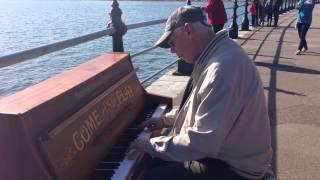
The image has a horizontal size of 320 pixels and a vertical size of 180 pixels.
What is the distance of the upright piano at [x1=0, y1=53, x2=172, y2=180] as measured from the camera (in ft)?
6.95

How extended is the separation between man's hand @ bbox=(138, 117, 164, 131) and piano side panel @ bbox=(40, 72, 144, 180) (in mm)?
118

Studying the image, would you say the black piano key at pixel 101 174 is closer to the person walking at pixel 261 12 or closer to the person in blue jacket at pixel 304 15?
the person in blue jacket at pixel 304 15

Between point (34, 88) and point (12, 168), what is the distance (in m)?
0.66

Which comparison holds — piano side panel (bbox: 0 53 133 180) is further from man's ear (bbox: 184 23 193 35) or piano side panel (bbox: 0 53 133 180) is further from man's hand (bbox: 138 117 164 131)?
man's ear (bbox: 184 23 193 35)

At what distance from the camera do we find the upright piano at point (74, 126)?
2119mm

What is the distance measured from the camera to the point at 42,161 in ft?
7.18

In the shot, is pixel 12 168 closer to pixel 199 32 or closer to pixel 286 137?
pixel 199 32

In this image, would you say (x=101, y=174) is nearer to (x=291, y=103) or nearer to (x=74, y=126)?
(x=74, y=126)

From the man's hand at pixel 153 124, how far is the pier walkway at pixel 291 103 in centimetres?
157

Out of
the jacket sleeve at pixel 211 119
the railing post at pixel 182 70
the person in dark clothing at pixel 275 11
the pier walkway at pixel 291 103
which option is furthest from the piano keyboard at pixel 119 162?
the person in dark clothing at pixel 275 11

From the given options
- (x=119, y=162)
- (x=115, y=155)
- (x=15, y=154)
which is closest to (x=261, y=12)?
(x=115, y=155)

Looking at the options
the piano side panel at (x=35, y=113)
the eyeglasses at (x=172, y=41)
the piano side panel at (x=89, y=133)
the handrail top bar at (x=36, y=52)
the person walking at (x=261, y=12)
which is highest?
the eyeglasses at (x=172, y=41)

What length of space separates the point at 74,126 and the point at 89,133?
7.2 inches

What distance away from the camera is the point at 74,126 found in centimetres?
260
